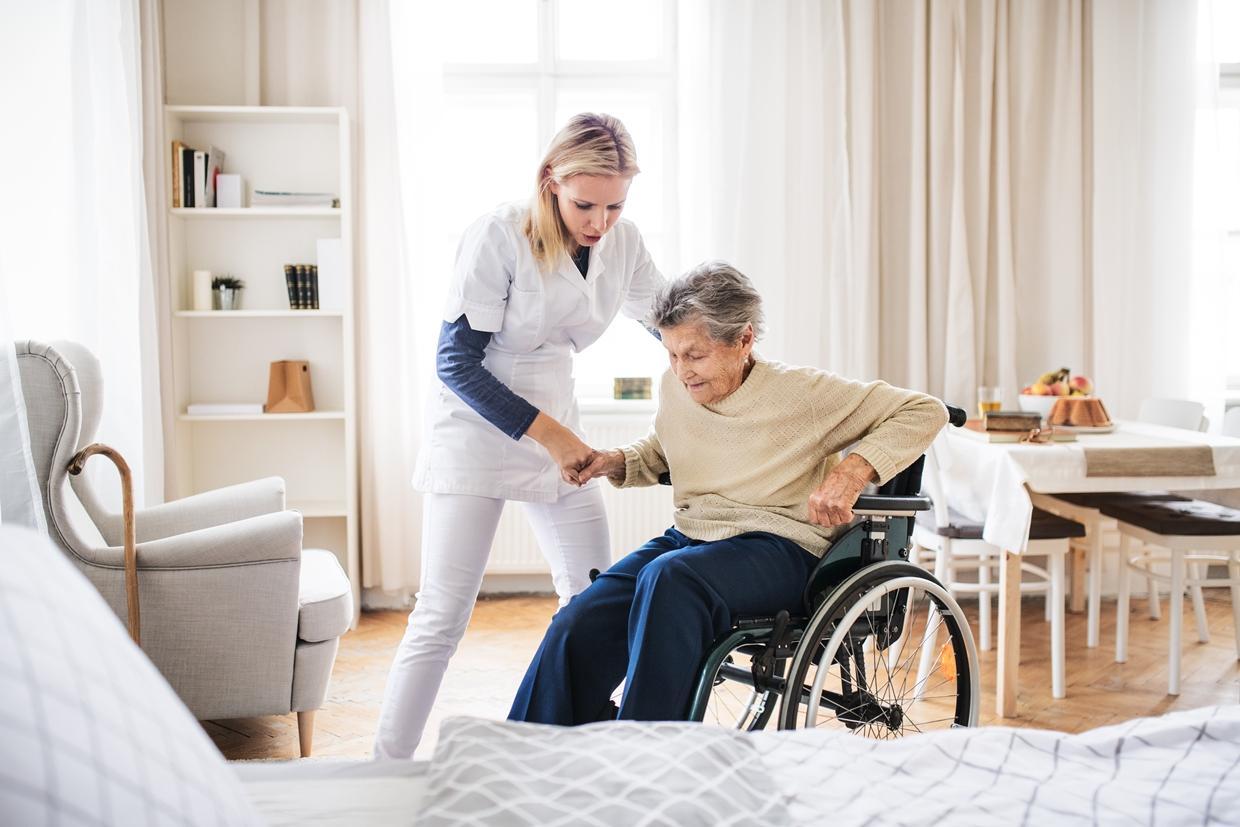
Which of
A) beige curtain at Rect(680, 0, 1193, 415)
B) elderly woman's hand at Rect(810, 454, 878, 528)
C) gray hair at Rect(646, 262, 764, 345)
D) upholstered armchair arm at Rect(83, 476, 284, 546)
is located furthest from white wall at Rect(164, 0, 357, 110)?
elderly woman's hand at Rect(810, 454, 878, 528)

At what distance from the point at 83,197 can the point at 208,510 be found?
91cm

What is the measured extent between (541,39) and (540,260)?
231 cm

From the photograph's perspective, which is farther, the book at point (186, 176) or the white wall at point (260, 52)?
the white wall at point (260, 52)

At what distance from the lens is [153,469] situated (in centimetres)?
331

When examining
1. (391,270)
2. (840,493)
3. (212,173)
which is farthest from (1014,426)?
(212,173)

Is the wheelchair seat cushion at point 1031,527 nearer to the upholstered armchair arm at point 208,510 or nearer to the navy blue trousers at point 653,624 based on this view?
the navy blue trousers at point 653,624

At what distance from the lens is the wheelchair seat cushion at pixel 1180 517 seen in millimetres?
2982

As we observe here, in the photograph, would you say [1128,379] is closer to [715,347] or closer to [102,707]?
[715,347]

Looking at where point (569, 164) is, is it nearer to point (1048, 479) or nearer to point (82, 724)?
point (82, 724)

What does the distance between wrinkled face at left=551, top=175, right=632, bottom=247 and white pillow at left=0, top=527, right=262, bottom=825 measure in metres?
1.27

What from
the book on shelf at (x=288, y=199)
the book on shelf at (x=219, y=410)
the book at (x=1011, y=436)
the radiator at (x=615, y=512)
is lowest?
the radiator at (x=615, y=512)

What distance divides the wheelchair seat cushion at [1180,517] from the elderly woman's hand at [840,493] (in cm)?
170

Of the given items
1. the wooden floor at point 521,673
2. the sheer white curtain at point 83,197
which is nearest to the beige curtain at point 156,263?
the sheer white curtain at point 83,197

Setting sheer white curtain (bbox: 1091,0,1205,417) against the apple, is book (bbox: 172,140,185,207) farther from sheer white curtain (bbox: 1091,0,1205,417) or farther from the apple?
sheer white curtain (bbox: 1091,0,1205,417)
